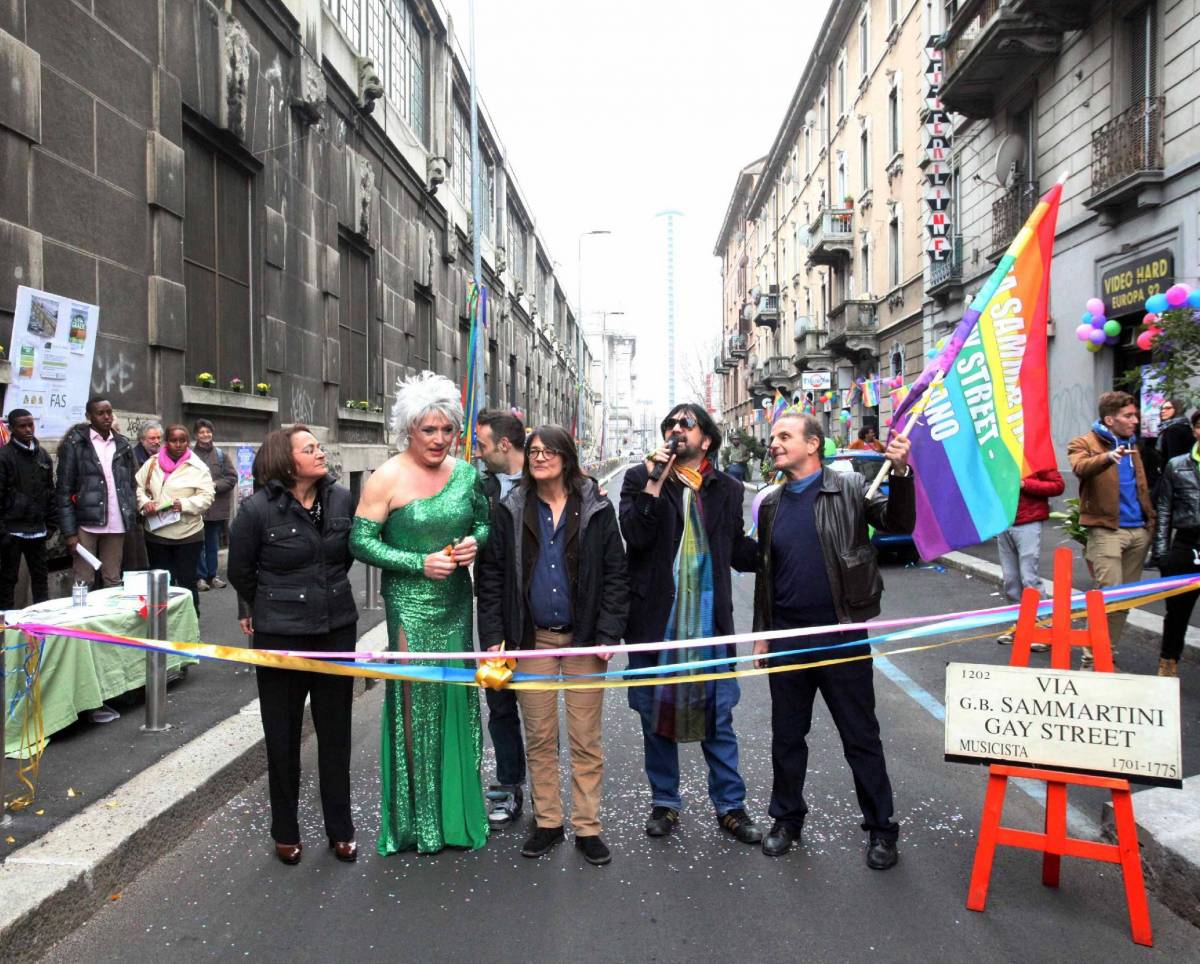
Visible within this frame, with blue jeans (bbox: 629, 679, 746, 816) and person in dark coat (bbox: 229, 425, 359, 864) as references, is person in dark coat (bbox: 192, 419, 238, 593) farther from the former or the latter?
blue jeans (bbox: 629, 679, 746, 816)

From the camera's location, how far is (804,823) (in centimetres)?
433

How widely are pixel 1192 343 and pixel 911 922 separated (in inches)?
248

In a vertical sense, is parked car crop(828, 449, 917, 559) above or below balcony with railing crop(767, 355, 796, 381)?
below

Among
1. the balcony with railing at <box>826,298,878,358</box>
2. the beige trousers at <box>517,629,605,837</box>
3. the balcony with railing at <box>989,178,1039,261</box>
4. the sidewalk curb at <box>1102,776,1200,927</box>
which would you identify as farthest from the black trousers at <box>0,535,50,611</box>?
the balcony with railing at <box>826,298,878,358</box>

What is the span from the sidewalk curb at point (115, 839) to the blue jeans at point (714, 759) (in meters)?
2.05

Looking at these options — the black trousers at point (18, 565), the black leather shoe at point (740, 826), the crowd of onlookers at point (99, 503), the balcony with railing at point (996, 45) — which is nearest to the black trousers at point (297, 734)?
the black leather shoe at point (740, 826)

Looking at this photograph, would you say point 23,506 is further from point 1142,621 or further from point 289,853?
point 1142,621

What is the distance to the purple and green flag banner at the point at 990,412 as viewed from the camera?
12.9ft

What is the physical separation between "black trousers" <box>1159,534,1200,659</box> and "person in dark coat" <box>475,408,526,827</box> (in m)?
4.15

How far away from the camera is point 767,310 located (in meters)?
53.1

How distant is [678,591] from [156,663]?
9.69 ft

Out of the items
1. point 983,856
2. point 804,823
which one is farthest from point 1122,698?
point 804,823

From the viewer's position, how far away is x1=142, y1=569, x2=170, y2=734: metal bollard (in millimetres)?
5277

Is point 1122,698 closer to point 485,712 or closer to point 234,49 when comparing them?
point 485,712
